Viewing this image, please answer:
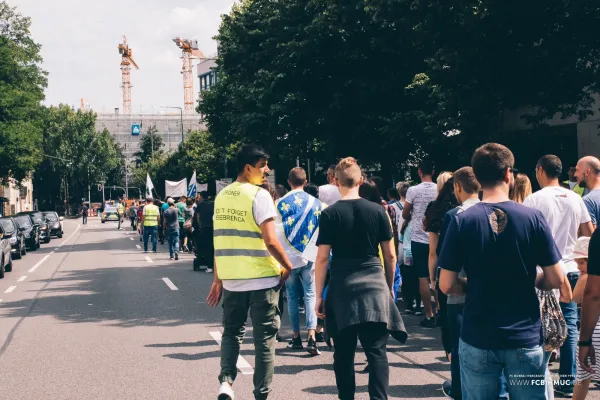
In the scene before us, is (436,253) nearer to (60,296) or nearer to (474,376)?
(474,376)

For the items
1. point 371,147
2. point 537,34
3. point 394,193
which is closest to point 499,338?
point 394,193

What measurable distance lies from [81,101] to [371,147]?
15498 cm

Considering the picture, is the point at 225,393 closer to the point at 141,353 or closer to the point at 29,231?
the point at 141,353

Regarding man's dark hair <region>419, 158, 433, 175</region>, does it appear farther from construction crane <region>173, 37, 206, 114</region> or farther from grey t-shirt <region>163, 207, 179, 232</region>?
construction crane <region>173, 37, 206, 114</region>

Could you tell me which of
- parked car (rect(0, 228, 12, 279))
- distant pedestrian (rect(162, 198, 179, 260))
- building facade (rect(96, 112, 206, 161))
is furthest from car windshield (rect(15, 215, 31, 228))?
building facade (rect(96, 112, 206, 161))

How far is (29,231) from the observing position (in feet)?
97.7

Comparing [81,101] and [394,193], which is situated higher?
[81,101]

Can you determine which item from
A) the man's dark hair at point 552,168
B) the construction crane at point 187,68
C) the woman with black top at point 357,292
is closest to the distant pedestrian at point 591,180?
the man's dark hair at point 552,168

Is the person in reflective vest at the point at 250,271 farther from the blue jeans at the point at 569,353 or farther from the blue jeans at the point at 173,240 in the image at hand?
the blue jeans at the point at 173,240

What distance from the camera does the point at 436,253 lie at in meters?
6.62

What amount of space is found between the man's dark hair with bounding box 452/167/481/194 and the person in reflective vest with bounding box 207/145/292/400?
1.46 m

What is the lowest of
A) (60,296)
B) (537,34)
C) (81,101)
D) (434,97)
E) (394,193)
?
(60,296)

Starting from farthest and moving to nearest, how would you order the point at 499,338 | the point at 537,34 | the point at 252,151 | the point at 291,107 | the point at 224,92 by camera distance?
the point at 224,92
the point at 291,107
the point at 537,34
the point at 252,151
the point at 499,338

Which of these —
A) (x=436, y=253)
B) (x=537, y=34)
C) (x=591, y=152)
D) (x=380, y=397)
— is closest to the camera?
(x=380, y=397)
